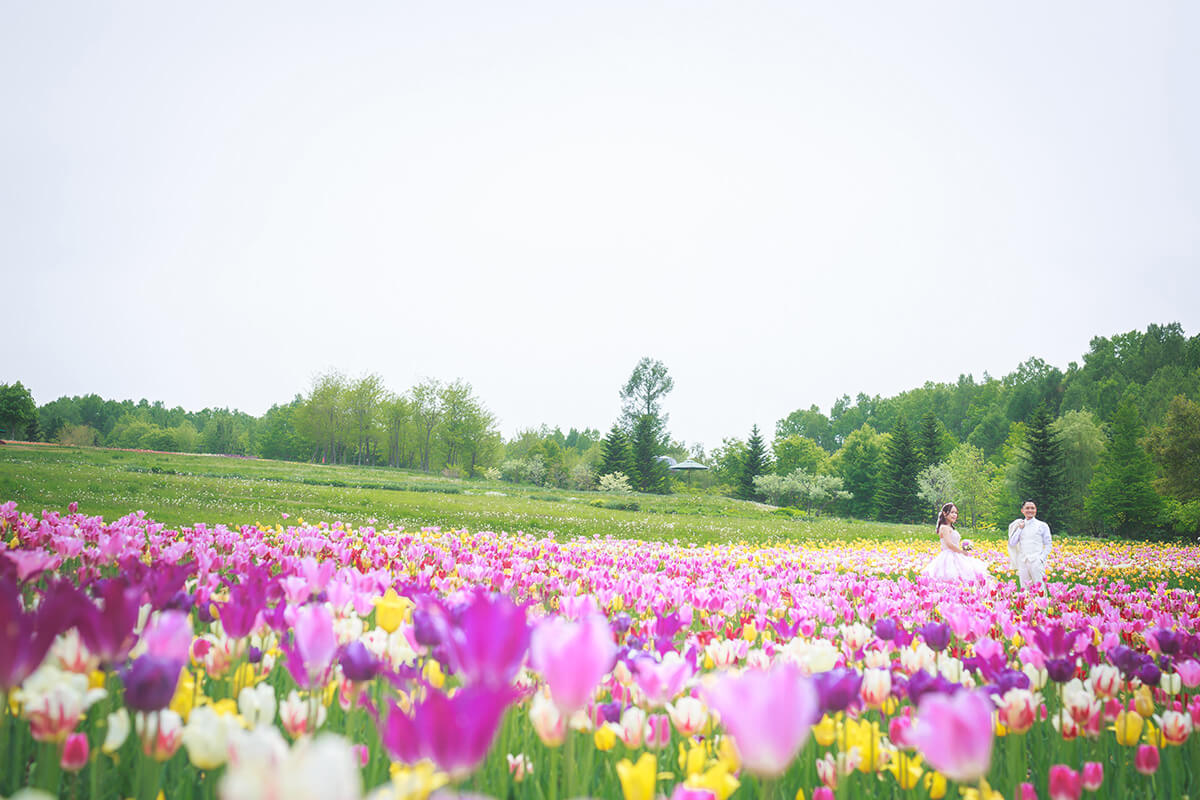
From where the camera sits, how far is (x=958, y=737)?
1.15m

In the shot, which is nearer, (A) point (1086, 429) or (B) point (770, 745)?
(B) point (770, 745)

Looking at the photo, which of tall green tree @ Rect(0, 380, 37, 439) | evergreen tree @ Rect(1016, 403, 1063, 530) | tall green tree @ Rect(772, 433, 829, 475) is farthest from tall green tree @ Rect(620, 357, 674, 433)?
tall green tree @ Rect(0, 380, 37, 439)

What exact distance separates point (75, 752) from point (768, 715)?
1759 mm

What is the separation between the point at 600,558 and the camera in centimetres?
718

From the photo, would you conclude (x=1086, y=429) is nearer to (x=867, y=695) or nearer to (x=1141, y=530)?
(x=1141, y=530)

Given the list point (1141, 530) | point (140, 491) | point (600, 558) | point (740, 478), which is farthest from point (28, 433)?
point (1141, 530)

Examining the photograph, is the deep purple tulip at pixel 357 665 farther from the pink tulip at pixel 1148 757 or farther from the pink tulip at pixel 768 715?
the pink tulip at pixel 1148 757

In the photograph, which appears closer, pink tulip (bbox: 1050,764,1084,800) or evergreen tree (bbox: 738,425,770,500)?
pink tulip (bbox: 1050,764,1084,800)

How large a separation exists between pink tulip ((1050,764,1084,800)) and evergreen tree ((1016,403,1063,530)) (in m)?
50.8

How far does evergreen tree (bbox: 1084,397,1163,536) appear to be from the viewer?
3631cm

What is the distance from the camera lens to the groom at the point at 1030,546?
10820 millimetres

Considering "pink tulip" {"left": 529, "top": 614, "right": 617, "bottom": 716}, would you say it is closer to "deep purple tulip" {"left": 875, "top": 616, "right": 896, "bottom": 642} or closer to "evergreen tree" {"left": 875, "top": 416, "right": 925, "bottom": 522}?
"deep purple tulip" {"left": 875, "top": 616, "right": 896, "bottom": 642}

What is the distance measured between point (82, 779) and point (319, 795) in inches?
70.8

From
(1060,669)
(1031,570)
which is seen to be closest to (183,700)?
(1060,669)
